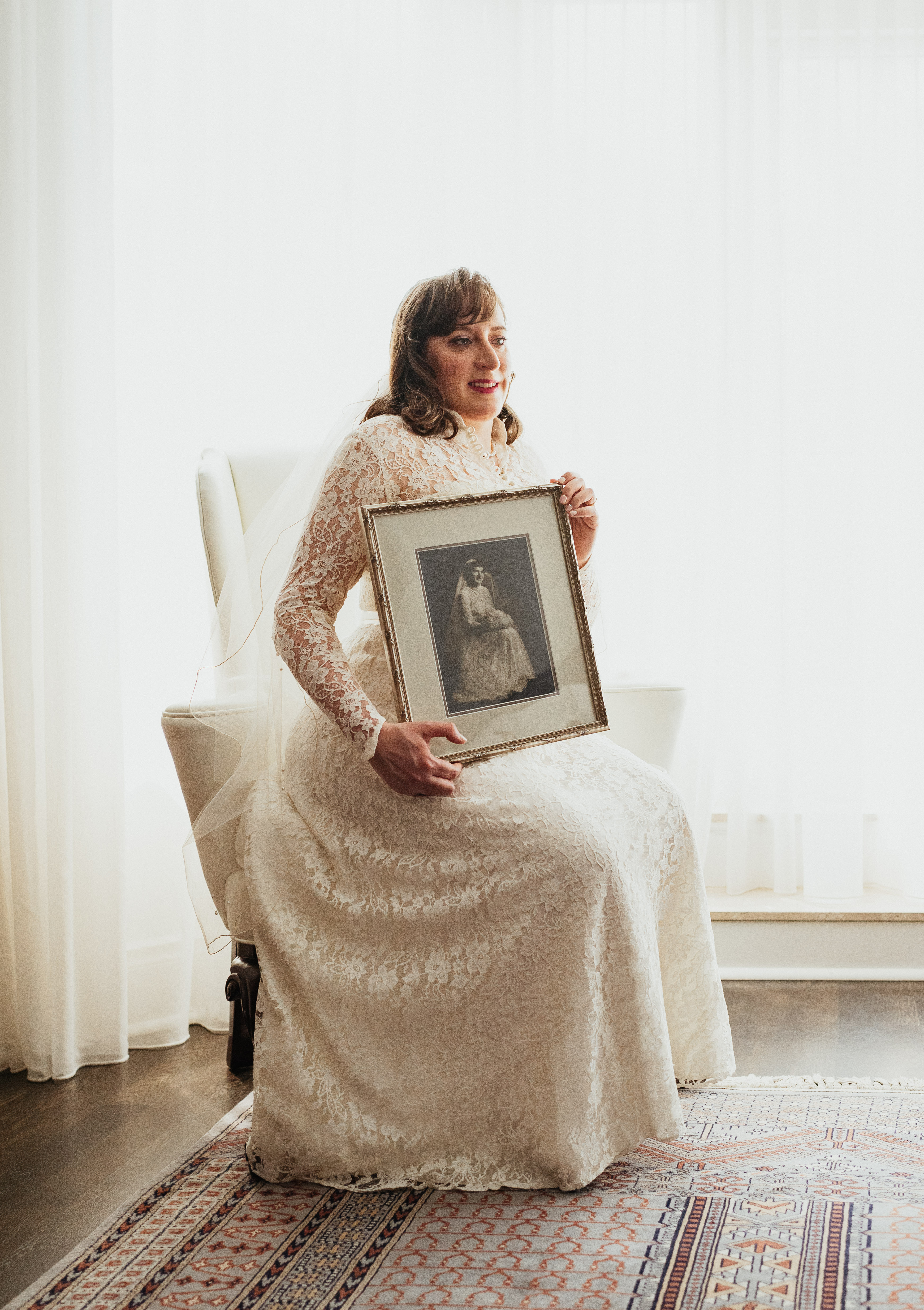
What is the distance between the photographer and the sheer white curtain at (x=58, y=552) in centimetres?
245

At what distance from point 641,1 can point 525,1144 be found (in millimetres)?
2793

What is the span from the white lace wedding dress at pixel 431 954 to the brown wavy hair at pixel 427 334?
0.36 ft

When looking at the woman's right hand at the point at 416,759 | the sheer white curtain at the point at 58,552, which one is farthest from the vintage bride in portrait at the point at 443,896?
the sheer white curtain at the point at 58,552

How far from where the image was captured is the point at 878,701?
314 centimetres

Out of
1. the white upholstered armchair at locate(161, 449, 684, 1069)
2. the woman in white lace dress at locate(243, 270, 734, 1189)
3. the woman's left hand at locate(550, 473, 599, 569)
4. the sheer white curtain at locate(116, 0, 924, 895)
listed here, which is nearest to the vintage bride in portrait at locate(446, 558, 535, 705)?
A: the woman in white lace dress at locate(243, 270, 734, 1189)

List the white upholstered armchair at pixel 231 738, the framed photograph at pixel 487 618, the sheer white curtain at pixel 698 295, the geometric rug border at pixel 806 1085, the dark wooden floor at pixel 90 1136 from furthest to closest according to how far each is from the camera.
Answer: the sheer white curtain at pixel 698 295 → the geometric rug border at pixel 806 1085 → the white upholstered armchair at pixel 231 738 → the framed photograph at pixel 487 618 → the dark wooden floor at pixel 90 1136

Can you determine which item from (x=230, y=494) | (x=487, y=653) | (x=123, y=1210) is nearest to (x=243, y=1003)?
(x=123, y=1210)

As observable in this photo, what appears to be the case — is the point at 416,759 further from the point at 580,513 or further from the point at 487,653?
the point at 580,513

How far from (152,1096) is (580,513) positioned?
54.6 inches

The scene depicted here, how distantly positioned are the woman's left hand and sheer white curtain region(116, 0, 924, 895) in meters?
1.01

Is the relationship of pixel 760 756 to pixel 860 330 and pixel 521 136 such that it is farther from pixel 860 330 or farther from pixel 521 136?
pixel 521 136

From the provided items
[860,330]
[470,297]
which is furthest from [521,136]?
[470,297]

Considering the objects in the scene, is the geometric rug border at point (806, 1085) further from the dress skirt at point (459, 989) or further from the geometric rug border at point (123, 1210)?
the geometric rug border at point (123, 1210)

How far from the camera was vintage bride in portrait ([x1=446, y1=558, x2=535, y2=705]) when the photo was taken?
6.27 feet
